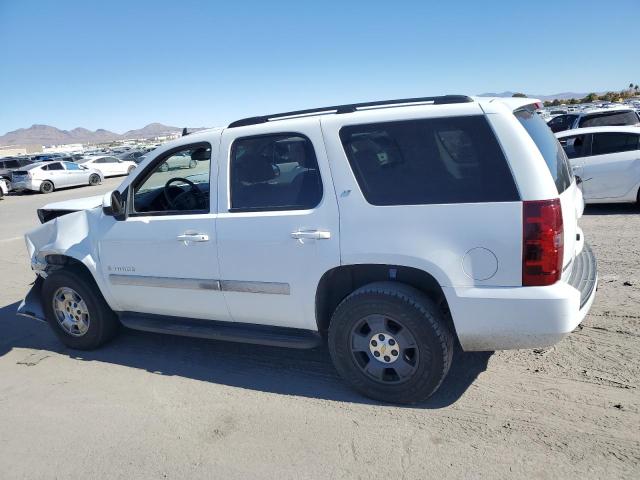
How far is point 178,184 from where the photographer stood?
4660 millimetres

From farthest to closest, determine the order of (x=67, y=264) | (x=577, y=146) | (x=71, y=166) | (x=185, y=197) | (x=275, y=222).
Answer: (x=71, y=166), (x=577, y=146), (x=67, y=264), (x=185, y=197), (x=275, y=222)

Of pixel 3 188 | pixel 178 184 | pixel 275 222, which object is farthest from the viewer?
pixel 3 188

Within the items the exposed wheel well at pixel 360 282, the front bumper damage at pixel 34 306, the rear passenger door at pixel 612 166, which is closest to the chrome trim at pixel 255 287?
the exposed wheel well at pixel 360 282

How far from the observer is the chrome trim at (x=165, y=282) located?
3.90 meters

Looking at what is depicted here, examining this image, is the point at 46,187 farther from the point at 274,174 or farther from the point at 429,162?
the point at 429,162

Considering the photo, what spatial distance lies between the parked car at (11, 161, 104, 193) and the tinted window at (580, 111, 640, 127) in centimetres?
→ 2310

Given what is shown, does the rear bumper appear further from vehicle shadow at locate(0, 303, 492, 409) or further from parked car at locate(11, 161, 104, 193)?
parked car at locate(11, 161, 104, 193)

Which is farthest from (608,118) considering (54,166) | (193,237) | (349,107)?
(54,166)

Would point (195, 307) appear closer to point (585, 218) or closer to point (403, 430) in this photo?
point (403, 430)

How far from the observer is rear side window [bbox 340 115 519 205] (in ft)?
9.83

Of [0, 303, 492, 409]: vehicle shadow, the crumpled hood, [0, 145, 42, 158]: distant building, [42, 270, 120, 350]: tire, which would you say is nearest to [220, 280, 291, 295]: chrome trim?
[0, 303, 492, 409]: vehicle shadow

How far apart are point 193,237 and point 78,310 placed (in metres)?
1.69

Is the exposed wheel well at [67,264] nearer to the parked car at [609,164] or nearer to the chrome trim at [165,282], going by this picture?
the chrome trim at [165,282]

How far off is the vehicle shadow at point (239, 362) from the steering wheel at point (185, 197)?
132cm
